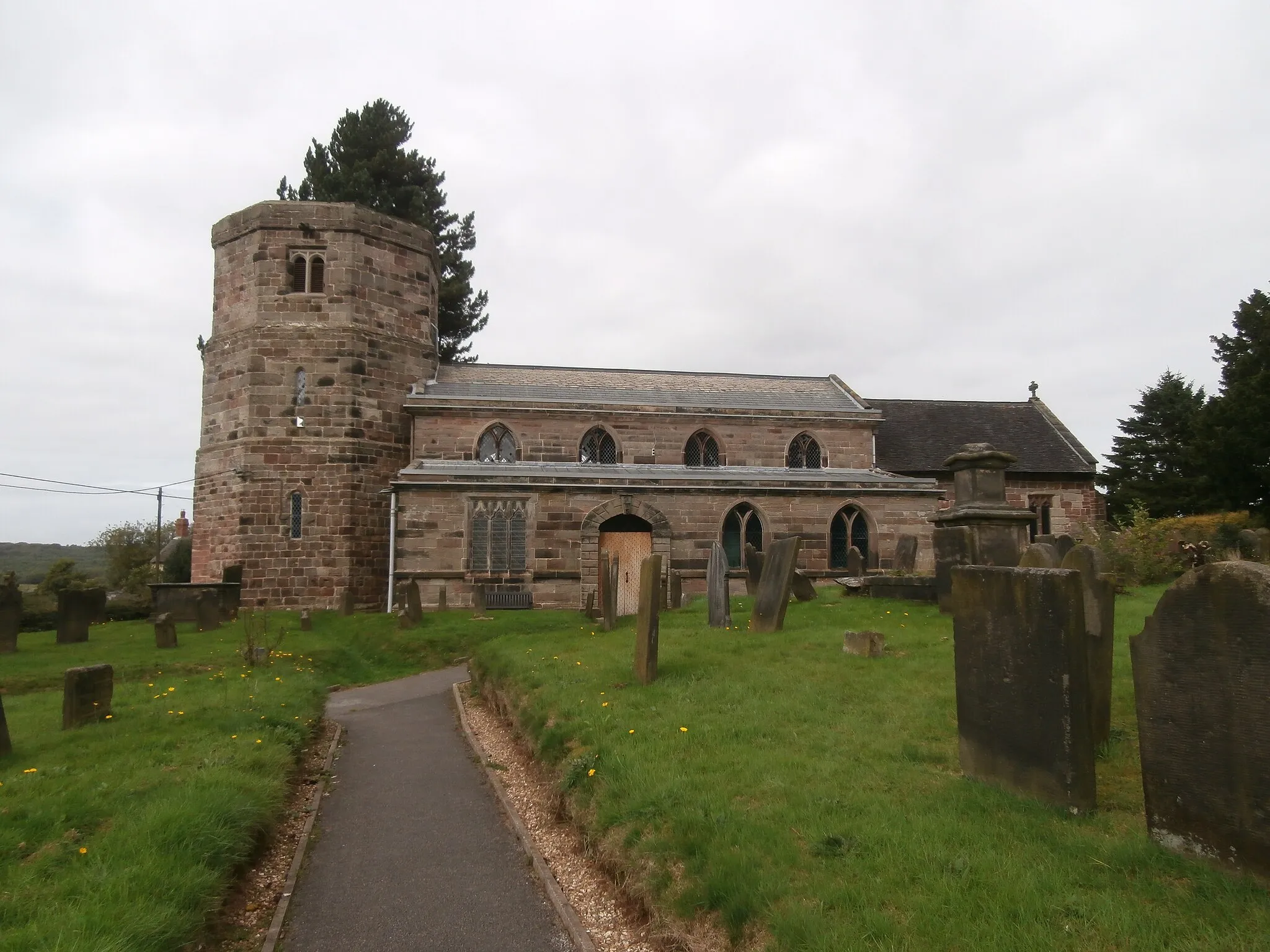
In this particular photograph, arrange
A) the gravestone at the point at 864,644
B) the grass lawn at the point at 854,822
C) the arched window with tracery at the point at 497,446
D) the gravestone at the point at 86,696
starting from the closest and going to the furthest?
the grass lawn at the point at 854,822 < the gravestone at the point at 86,696 < the gravestone at the point at 864,644 < the arched window with tracery at the point at 497,446

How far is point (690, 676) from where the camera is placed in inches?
350

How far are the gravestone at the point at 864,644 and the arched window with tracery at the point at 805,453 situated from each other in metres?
15.9

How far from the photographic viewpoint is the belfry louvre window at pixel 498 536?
65.4ft

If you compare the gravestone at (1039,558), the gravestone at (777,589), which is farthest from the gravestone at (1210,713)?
the gravestone at (777,589)

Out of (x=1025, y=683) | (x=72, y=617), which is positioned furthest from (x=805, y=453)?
(x=1025, y=683)

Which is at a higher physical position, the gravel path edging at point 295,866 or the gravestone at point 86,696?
the gravestone at point 86,696

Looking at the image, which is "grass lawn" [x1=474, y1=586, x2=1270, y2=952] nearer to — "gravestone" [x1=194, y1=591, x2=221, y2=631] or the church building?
the church building

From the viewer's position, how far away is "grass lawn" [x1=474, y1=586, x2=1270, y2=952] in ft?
11.8

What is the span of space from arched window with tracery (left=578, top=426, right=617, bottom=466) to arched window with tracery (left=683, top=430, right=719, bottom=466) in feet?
7.44

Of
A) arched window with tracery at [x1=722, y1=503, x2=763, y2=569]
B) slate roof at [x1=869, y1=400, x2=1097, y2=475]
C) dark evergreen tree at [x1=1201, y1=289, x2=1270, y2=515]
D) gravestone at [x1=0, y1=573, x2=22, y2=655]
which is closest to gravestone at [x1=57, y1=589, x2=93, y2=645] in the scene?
gravestone at [x1=0, y1=573, x2=22, y2=655]

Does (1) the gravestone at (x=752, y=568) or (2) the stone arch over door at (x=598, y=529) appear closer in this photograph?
(1) the gravestone at (x=752, y=568)

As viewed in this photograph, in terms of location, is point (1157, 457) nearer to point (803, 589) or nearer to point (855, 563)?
point (855, 563)

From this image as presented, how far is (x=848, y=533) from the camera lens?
21953mm

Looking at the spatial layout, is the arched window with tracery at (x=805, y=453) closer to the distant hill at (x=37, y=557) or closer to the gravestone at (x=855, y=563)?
the gravestone at (x=855, y=563)
